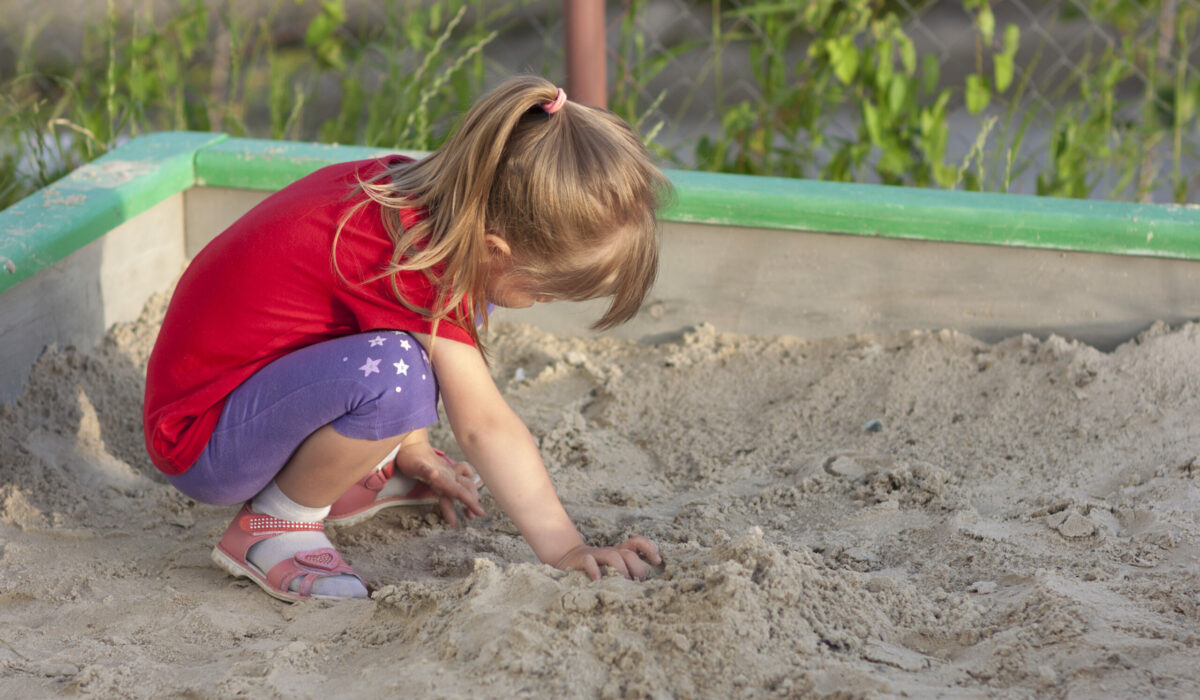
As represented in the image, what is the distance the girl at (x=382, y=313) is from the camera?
60.3 inches

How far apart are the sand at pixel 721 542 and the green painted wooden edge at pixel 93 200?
221 millimetres

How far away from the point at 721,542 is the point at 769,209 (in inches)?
40.3

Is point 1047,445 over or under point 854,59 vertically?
under

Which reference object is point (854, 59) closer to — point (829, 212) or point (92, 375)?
point (829, 212)

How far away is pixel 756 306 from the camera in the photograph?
2.46m

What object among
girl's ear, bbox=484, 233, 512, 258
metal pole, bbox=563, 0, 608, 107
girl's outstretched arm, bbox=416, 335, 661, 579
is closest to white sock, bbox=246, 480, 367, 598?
girl's outstretched arm, bbox=416, 335, 661, 579

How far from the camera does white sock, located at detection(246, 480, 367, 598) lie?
172 centimetres

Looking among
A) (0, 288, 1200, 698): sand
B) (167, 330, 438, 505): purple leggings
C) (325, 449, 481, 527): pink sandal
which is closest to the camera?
(0, 288, 1200, 698): sand

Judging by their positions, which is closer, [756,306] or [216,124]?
[756,306]

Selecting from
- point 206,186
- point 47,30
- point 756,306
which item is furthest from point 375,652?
point 47,30

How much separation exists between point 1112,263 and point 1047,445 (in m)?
0.48

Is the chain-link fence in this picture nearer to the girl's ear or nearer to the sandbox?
the sandbox

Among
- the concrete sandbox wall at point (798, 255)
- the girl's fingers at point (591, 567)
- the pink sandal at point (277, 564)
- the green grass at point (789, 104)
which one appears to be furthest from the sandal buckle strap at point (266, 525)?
the green grass at point (789, 104)

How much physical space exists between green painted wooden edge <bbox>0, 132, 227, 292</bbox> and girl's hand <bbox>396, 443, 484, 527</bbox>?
2.57 feet
